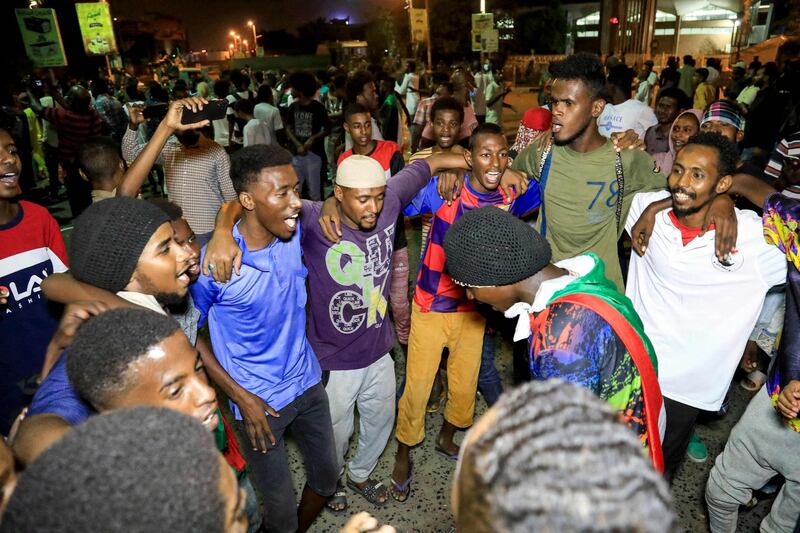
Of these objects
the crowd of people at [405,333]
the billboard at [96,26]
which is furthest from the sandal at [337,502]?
the billboard at [96,26]

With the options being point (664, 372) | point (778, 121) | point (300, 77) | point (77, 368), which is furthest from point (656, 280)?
point (300, 77)

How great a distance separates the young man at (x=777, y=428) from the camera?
2.33 m

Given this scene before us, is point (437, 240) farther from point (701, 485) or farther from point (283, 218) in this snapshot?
point (701, 485)

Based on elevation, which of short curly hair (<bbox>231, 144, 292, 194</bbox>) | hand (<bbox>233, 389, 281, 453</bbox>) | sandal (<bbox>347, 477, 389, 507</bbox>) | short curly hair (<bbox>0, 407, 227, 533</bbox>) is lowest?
sandal (<bbox>347, 477, 389, 507</bbox>)

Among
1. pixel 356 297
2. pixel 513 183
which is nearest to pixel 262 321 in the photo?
pixel 356 297

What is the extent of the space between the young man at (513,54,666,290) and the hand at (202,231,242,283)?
83.2 inches

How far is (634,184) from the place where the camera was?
10.6ft

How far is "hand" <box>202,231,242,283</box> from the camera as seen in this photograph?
233cm

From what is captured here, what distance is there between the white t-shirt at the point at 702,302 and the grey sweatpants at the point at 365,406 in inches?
63.6

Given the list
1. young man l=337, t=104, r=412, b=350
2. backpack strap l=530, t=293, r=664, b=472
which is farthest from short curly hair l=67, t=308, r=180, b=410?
young man l=337, t=104, r=412, b=350

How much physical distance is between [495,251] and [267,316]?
1.25m

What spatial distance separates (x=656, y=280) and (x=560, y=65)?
5.16ft

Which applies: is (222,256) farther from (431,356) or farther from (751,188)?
(751,188)

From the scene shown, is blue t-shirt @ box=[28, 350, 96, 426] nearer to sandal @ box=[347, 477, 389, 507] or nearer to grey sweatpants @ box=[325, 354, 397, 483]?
grey sweatpants @ box=[325, 354, 397, 483]
